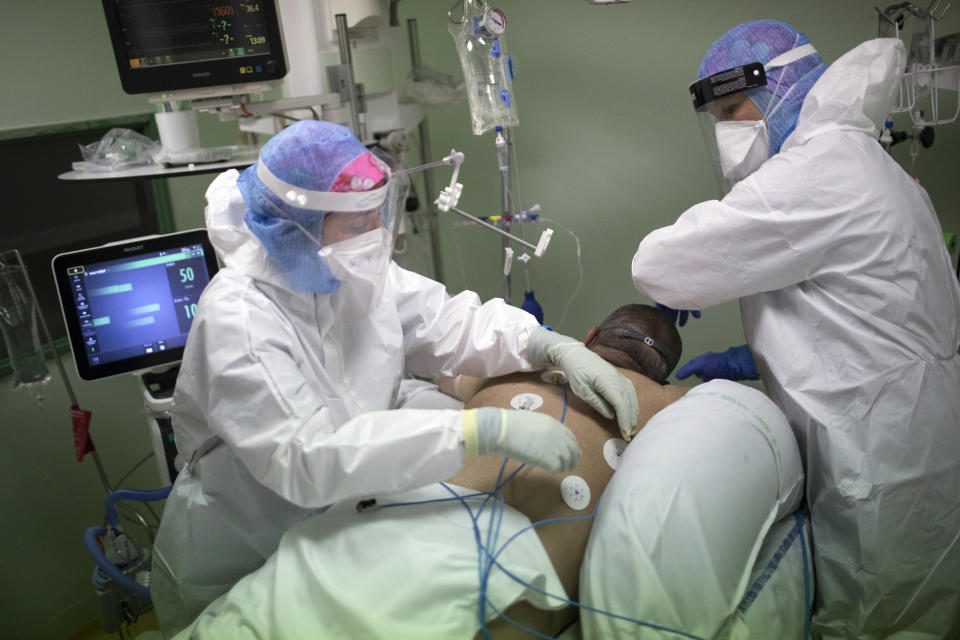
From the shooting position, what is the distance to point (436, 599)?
1.21m

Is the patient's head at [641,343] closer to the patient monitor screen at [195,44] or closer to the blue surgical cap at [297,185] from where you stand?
the blue surgical cap at [297,185]

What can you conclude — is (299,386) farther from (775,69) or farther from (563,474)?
(775,69)

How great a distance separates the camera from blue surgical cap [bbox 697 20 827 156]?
1.69 meters

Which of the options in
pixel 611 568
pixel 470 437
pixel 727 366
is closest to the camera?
pixel 611 568

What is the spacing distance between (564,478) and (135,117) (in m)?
1.99

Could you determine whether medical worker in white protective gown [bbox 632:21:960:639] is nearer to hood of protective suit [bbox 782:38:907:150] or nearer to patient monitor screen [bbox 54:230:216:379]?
hood of protective suit [bbox 782:38:907:150]

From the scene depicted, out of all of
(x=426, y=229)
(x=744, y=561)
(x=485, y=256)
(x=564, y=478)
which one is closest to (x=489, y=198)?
(x=485, y=256)

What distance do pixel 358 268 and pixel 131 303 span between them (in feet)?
2.39

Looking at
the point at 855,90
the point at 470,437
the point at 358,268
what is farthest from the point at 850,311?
the point at 358,268

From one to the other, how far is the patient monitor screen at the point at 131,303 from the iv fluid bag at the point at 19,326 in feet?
0.71

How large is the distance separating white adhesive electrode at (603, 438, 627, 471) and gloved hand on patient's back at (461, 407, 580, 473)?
241 mm

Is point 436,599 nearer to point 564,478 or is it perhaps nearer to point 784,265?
point 564,478

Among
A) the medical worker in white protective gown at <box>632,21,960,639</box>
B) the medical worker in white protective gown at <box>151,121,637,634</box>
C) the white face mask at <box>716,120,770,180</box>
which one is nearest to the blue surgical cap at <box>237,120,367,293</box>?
the medical worker in white protective gown at <box>151,121,637,634</box>

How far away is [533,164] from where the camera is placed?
2973 mm
